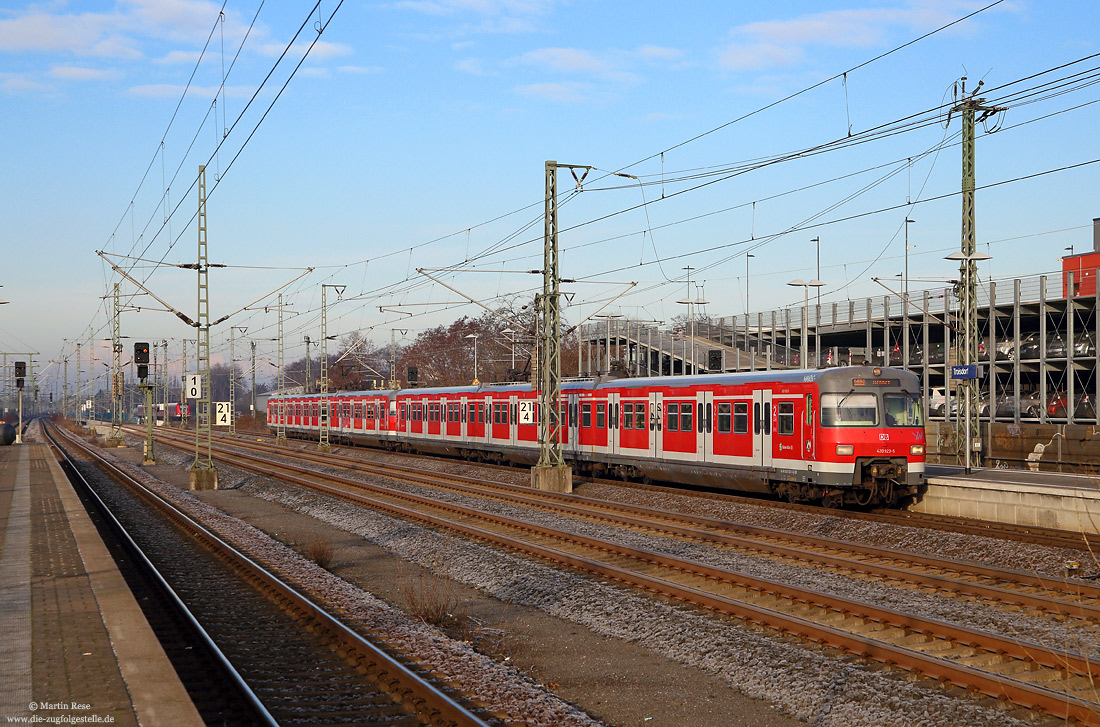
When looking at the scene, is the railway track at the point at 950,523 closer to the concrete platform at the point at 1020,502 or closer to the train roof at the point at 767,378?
the concrete platform at the point at 1020,502

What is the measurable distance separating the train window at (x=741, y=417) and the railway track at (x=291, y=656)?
1189 centimetres

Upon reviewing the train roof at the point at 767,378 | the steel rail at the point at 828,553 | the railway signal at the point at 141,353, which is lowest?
the steel rail at the point at 828,553

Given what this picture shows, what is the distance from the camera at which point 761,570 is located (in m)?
14.4

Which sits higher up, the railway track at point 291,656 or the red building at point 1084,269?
the red building at point 1084,269

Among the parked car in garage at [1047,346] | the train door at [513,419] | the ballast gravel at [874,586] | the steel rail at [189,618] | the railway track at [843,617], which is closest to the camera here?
the steel rail at [189,618]

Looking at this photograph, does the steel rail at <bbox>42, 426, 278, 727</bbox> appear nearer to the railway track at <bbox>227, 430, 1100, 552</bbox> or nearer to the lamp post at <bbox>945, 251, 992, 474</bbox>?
the railway track at <bbox>227, 430, 1100, 552</bbox>

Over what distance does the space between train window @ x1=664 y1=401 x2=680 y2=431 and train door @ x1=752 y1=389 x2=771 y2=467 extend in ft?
10.8

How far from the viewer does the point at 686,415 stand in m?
25.5

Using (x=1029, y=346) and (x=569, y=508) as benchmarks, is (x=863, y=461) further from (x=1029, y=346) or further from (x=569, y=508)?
(x=1029, y=346)

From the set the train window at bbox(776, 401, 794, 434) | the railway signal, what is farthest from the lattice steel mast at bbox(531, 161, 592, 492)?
the railway signal

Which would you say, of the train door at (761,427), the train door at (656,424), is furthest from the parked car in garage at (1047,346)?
the train door at (761,427)

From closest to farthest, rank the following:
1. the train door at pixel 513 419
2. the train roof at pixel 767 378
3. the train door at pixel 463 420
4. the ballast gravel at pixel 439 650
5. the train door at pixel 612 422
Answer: the ballast gravel at pixel 439 650
the train roof at pixel 767 378
the train door at pixel 612 422
the train door at pixel 513 419
the train door at pixel 463 420

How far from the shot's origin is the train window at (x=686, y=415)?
25.4 m

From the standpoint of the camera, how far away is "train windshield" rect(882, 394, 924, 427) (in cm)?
2111
